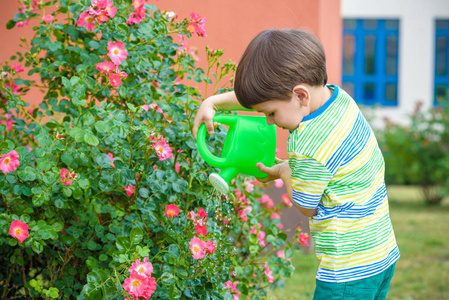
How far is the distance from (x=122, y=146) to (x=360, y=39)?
39.5 feet

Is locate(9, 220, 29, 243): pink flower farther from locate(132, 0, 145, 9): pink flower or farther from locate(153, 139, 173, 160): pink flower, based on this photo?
locate(132, 0, 145, 9): pink flower

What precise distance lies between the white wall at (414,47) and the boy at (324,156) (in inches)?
441

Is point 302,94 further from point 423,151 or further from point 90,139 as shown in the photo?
point 423,151

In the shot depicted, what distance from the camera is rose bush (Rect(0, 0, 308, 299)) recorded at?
1.59m

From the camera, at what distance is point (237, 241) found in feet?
6.99

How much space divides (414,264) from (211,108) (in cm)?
286

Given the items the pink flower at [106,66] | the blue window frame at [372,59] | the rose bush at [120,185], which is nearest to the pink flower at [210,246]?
the rose bush at [120,185]

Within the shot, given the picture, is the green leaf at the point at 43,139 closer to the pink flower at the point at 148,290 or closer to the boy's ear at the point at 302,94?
the pink flower at the point at 148,290

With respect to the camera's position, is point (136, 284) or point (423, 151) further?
point (423, 151)

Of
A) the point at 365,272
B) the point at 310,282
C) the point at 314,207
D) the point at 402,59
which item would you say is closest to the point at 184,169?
the point at 314,207

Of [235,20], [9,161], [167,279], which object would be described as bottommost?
[167,279]

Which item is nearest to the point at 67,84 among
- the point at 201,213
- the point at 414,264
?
the point at 201,213

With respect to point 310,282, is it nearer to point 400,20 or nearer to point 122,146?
point 122,146

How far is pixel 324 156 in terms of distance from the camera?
1383mm
